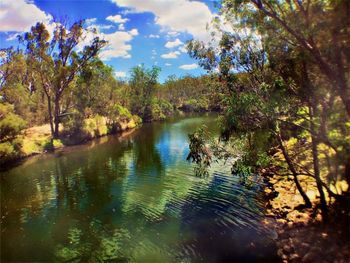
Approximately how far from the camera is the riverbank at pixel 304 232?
14.9m

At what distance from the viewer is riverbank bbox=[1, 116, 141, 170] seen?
4094 cm

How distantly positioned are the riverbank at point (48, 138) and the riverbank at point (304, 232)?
105 ft

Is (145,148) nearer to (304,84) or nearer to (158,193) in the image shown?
(158,193)

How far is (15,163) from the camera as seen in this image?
1507 inches

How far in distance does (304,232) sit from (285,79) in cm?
867

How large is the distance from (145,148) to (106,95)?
994 inches

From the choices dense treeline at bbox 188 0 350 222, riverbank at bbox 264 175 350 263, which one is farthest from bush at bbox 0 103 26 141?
riverbank at bbox 264 175 350 263

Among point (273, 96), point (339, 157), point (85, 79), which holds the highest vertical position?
point (85, 79)

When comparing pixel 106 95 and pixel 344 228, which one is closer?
pixel 344 228

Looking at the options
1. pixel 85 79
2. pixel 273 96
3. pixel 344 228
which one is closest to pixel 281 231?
pixel 344 228

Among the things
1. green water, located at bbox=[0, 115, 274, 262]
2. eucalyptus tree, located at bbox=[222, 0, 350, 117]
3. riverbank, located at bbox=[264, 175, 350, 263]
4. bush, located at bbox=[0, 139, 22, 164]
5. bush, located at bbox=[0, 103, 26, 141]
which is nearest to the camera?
eucalyptus tree, located at bbox=[222, 0, 350, 117]

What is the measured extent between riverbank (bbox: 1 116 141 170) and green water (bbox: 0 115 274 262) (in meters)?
5.86

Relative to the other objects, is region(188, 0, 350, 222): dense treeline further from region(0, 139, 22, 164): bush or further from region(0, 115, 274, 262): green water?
region(0, 139, 22, 164): bush

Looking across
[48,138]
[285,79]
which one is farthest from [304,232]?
[48,138]
